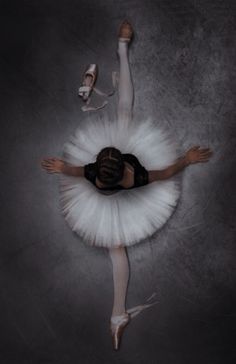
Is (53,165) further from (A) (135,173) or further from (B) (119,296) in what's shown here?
(B) (119,296)

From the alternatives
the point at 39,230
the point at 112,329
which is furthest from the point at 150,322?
the point at 39,230

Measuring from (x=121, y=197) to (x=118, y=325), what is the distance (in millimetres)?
385

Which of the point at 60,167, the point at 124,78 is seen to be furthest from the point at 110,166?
the point at 124,78

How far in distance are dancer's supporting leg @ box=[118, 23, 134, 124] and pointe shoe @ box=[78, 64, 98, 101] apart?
79mm

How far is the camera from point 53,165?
1.69m

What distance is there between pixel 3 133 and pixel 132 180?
1.55 ft

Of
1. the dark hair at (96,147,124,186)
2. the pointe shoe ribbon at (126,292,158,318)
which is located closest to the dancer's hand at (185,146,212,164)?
the dark hair at (96,147,124,186)

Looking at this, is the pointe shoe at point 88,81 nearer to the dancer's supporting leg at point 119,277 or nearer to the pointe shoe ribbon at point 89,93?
the pointe shoe ribbon at point 89,93

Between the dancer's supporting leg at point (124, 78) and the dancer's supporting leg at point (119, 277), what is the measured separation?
1.31 feet

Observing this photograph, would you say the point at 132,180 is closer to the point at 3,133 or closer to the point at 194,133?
the point at 194,133

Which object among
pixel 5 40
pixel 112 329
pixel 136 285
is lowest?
pixel 112 329

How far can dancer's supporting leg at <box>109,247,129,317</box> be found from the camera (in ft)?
5.50

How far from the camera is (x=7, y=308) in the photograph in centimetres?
175

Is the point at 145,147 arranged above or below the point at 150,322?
above
